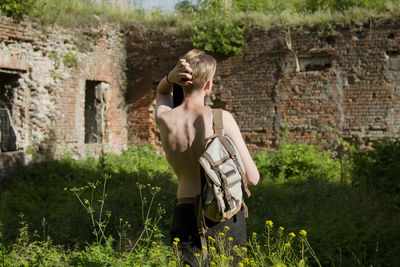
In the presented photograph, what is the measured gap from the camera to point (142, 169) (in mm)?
9453

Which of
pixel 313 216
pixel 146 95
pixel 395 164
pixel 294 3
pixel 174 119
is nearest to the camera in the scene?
pixel 174 119

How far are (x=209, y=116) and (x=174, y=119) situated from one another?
9.7 inches

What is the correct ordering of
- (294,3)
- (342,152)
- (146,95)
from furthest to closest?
(294,3) < (146,95) < (342,152)

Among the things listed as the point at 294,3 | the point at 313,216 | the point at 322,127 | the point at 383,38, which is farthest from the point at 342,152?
the point at 294,3

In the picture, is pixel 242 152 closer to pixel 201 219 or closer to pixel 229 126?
pixel 229 126

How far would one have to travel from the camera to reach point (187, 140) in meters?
2.70

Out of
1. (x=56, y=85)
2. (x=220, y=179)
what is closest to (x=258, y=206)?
(x=220, y=179)

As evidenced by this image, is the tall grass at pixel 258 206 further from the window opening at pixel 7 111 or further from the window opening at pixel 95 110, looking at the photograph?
the window opening at pixel 95 110

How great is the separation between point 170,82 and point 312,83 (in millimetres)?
7906

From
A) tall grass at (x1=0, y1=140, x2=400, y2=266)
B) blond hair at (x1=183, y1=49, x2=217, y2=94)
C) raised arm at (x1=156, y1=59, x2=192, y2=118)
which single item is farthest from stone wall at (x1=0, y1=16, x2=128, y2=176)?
blond hair at (x1=183, y1=49, x2=217, y2=94)

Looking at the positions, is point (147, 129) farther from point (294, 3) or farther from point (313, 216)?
point (294, 3)

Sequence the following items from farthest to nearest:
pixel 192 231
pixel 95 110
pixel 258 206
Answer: pixel 95 110, pixel 258 206, pixel 192 231

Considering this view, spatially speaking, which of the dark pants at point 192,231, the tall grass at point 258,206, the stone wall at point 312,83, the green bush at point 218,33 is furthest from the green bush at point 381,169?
the dark pants at point 192,231

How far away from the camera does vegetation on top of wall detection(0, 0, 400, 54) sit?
9.68 meters
